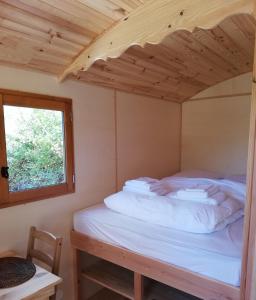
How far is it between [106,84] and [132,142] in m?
0.76

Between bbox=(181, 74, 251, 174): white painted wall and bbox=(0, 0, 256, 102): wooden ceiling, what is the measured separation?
1.10 ft

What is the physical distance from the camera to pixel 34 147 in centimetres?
194

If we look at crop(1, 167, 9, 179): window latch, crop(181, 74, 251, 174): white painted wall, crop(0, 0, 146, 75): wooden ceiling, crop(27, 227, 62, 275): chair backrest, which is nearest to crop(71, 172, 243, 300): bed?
crop(27, 227, 62, 275): chair backrest

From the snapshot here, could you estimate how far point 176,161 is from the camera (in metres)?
3.73

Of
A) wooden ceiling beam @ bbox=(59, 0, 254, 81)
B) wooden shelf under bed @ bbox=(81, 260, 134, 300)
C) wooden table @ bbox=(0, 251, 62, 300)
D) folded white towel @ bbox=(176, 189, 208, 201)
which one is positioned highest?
wooden ceiling beam @ bbox=(59, 0, 254, 81)

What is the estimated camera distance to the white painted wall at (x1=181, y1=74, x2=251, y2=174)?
323 centimetres

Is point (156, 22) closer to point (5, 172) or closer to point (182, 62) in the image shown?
point (182, 62)

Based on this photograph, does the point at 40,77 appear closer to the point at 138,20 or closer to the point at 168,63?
the point at 138,20

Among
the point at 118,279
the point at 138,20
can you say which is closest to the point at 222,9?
the point at 138,20

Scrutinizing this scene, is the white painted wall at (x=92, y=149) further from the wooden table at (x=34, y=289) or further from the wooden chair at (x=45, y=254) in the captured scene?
the wooden table at (x=34, y=289)

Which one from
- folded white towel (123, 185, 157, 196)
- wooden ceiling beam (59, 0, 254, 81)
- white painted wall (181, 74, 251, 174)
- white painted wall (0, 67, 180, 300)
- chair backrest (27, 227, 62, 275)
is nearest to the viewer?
wooden ceiling beam (59, 0, 254, 81)

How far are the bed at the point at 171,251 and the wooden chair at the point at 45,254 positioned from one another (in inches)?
15.6

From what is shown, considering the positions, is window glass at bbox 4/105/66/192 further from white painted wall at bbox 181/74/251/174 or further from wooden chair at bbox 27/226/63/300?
white painted wall at bbox 181/74/251/174

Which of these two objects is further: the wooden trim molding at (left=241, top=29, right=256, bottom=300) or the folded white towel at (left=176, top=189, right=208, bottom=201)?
the folded white towel at (left=176, top=189, right=208, bottom=201)
